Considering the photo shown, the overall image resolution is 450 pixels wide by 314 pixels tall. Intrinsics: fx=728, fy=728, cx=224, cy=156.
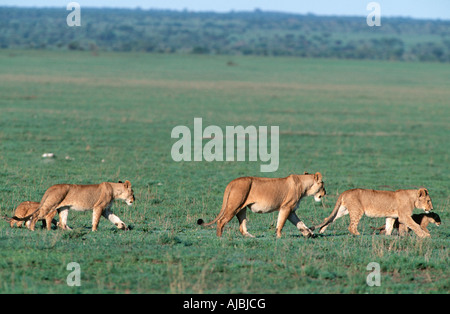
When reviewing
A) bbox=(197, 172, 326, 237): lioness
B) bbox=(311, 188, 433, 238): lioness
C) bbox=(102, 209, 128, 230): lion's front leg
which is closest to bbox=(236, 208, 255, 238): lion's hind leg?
bbox=(197, 172, 326, 237): lioness

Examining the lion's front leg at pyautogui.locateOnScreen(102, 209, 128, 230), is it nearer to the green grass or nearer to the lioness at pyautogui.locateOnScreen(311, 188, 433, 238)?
the green grass

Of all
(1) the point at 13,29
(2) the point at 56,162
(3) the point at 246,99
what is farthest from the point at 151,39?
(2) the point at 56,162

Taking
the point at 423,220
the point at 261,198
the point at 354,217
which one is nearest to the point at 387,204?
the point at 354,217

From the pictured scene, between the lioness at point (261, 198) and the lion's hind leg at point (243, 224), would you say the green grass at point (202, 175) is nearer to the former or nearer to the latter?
the lion's hind leg at point (243, 224)

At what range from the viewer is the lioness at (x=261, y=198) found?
11.8m

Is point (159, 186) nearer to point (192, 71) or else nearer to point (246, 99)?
point (246, 99)

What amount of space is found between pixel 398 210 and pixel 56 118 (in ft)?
96.6

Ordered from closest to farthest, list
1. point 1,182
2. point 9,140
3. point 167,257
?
point 167,257 → point 1,182 → point 9,140

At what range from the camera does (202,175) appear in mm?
22234

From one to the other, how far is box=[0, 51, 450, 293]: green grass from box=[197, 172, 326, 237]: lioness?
334 millimetres

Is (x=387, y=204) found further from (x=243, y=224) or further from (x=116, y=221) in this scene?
(x=116, y=221)

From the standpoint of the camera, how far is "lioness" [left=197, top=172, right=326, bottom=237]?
11.8m

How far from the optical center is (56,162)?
2366 centimetres

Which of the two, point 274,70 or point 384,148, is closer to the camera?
point 384,148
